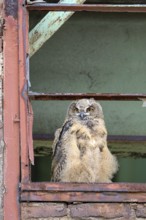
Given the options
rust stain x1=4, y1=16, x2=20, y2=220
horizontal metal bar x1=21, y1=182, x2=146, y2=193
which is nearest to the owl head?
rust stain x1=4, y1=16, x2=20, y2=220

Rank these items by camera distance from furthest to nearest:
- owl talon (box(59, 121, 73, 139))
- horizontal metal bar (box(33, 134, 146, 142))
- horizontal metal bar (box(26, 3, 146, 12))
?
horizontal metal bar (box(33, 134, 146, 142))
owl talon (box(59, 121, 73, 139))
horizontal metal bar (box(26, 3, 146, 12))

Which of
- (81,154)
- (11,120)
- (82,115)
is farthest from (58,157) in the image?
(11,120)

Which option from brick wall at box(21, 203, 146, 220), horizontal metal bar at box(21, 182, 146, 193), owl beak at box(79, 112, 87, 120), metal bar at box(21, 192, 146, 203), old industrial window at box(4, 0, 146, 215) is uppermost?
old industrial window at box(4, 0, 146, 215)

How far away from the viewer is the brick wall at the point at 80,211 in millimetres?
4754

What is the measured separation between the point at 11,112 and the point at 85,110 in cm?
108

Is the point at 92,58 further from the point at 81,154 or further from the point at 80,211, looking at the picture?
the point at 80,211

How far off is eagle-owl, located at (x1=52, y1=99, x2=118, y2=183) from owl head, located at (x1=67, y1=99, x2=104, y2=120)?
88 mm

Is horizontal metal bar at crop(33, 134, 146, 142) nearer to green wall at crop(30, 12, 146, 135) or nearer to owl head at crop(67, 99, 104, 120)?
green wall at crop(30, 12, 146, 135)

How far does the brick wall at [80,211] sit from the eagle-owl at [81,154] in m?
0.62

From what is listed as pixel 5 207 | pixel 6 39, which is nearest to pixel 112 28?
pixel 6 39

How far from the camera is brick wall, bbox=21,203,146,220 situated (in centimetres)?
475

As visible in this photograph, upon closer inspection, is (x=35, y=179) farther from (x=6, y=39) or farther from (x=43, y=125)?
(x=6, y=39)

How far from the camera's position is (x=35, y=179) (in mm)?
7402

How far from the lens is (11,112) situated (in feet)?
16.1
